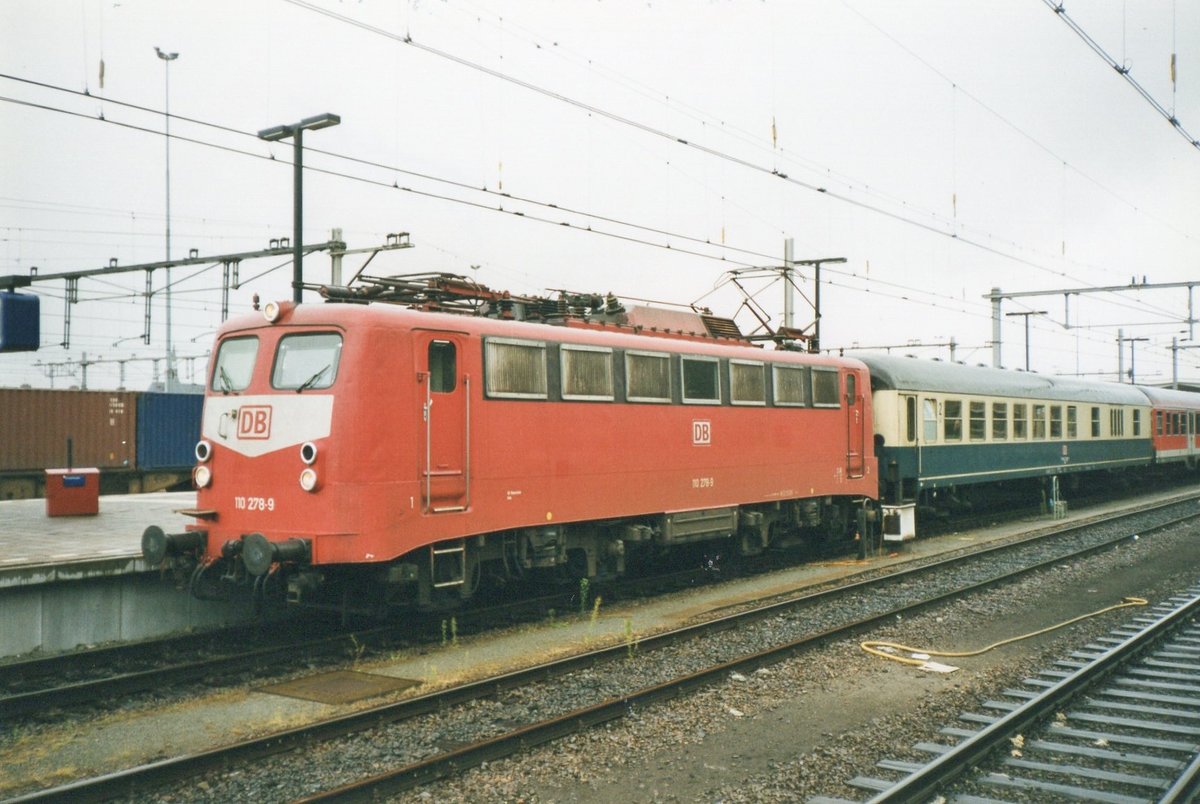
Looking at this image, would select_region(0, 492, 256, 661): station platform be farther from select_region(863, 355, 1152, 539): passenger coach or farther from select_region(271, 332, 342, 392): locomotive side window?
select_region(863, 355, 1152, 539): passenger coach

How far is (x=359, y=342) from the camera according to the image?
963 cm

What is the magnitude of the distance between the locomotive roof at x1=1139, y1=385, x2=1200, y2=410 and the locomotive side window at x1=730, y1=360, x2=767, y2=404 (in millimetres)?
25143

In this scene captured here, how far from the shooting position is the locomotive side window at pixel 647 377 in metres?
12.8

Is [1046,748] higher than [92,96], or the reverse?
[92,96]

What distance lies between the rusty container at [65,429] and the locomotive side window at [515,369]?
791 inches

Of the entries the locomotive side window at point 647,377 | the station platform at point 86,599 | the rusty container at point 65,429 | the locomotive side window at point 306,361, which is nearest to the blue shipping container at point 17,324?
the station platform at point 86,599

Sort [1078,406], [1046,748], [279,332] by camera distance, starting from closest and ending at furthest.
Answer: [1046,748]
[279,332]
[1078,406]

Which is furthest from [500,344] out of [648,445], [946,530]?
[946,530]

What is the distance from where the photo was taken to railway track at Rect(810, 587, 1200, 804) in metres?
6.41

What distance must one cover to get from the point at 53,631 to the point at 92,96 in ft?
21.5

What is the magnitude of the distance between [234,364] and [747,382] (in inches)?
294

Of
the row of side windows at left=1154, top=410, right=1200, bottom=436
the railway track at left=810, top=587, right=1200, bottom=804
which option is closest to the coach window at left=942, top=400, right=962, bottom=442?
the railway track at left=810, top=587, right=1200, bottom=804

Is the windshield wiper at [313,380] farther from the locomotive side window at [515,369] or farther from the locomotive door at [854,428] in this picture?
the locomotive door at [854,428]

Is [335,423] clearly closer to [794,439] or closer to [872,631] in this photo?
[872,631]
